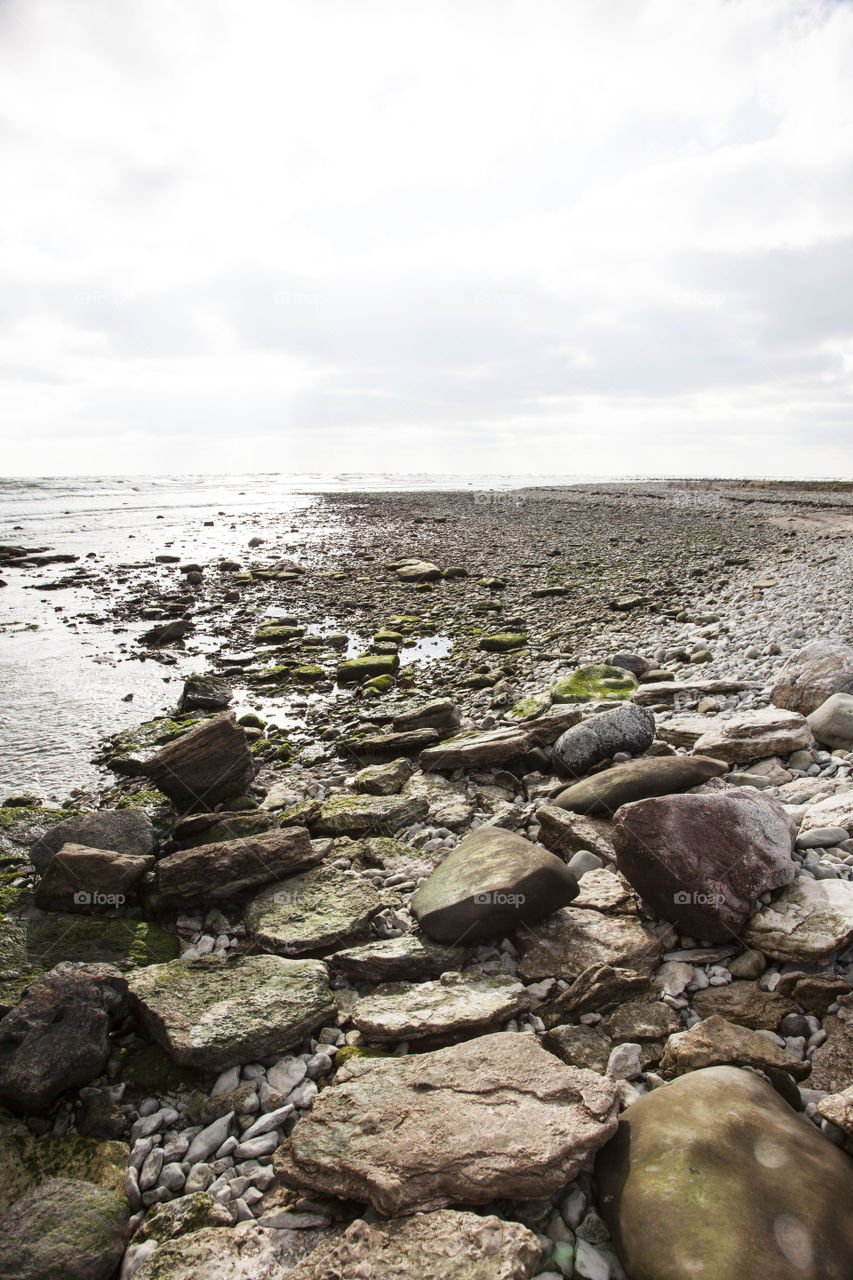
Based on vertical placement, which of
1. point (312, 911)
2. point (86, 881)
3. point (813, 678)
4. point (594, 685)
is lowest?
point (312, 911)

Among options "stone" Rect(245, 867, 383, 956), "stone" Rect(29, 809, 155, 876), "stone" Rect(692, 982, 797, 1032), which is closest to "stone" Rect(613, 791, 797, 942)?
"stone" Rect(692, 982, 797, 1032)

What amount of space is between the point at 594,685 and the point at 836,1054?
19.9 ft

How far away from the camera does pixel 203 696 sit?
10125mm

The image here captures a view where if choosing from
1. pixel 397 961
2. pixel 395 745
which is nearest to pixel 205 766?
pixel 395 745

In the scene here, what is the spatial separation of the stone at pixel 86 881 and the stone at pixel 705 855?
12.3ft

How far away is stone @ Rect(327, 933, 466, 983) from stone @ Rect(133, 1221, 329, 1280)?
1.58 metres

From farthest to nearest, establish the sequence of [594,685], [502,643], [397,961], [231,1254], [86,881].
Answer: [502,643] < [594,685] < [86,881] < [397,961] < [231,1254]

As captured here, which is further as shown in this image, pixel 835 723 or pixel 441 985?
pixel 835 723

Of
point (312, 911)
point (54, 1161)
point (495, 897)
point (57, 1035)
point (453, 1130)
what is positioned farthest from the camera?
point (312, 911)

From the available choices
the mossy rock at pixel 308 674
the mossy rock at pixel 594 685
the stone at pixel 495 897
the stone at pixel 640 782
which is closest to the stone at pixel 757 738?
the stone at pixel 640 782

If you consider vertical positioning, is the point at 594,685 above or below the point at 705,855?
below

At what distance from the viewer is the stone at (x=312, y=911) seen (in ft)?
15.6

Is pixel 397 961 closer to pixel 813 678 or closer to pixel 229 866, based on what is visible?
pixel 229 866

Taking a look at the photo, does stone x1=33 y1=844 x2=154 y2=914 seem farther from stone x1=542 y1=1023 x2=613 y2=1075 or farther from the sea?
stone x1=542 y1=1023 x2=613 y2=1075
